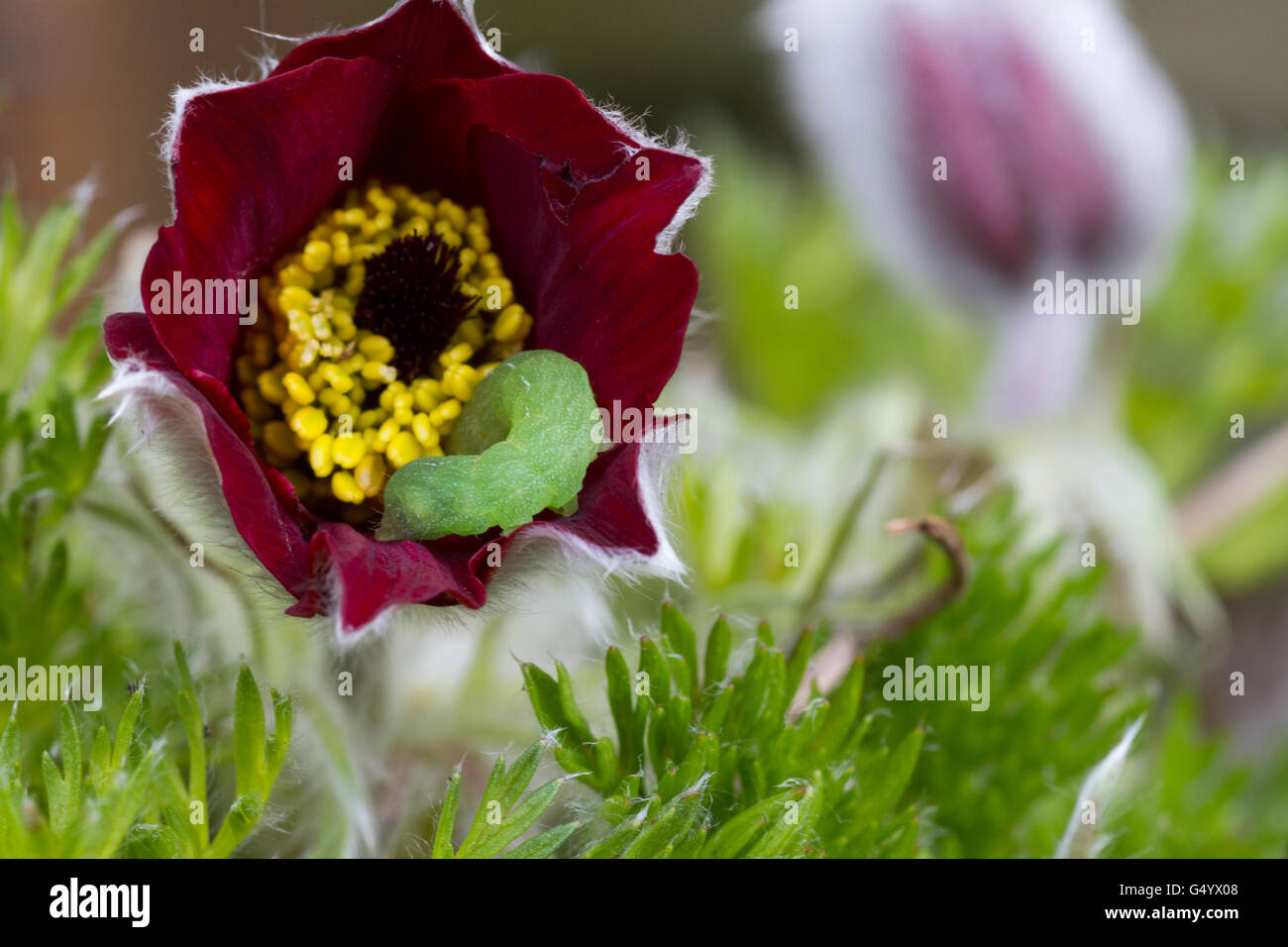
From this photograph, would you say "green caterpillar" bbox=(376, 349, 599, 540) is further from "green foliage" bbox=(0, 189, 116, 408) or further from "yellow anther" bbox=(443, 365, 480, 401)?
"green foliage" bbox=(0, 189, 116, 408)

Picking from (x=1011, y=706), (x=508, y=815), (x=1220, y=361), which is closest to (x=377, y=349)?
(x=508, y=815)

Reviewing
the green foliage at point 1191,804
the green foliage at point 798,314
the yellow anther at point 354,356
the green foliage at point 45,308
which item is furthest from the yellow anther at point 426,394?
the green foliage at point 798,314

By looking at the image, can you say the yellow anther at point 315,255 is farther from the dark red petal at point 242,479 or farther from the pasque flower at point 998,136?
the pasque flower at point 998,136

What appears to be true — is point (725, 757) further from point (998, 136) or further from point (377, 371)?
point (998, 136)

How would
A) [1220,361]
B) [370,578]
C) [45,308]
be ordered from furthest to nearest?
[1220,361], [45,308], [370,578]

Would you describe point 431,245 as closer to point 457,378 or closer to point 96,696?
point 457,378
